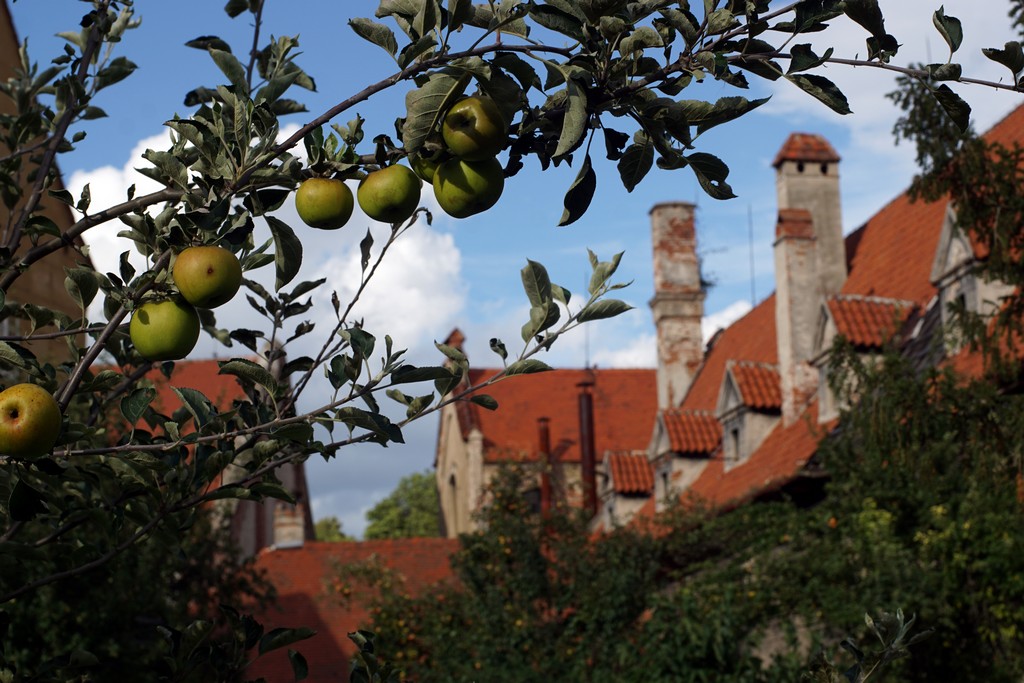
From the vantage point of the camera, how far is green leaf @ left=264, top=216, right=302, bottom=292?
262 cm

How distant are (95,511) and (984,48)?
8.21ft

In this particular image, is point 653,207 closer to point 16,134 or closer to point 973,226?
point 973,226

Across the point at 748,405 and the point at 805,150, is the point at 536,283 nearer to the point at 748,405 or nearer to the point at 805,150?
the point at 748,405

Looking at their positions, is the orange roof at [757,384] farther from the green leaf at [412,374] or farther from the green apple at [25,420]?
the green apple at [25,420]

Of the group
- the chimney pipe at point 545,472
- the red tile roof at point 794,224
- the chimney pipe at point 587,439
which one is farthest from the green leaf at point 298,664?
the chimney pipe at point 587,439

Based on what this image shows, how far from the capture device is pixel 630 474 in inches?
1046

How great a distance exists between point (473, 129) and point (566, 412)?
33819mm

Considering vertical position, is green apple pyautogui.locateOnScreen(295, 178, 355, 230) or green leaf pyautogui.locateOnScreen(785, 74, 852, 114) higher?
green leaf pyautogui.locateOnScreen(785, 74, 852, 114)

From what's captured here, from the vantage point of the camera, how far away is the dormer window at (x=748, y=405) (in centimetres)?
2070

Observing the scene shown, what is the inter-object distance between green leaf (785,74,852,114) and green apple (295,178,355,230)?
0.91m

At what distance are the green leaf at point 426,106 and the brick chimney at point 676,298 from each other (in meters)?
24.3

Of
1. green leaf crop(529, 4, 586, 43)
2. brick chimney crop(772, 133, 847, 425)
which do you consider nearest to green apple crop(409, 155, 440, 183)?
green leaf crop(529, 4, 586, 43)

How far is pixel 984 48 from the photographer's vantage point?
7.94 feet

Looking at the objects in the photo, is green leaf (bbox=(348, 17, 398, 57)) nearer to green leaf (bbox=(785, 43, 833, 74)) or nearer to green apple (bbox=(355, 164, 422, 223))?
green apple (bbox=(355, 164, 422, 223))
